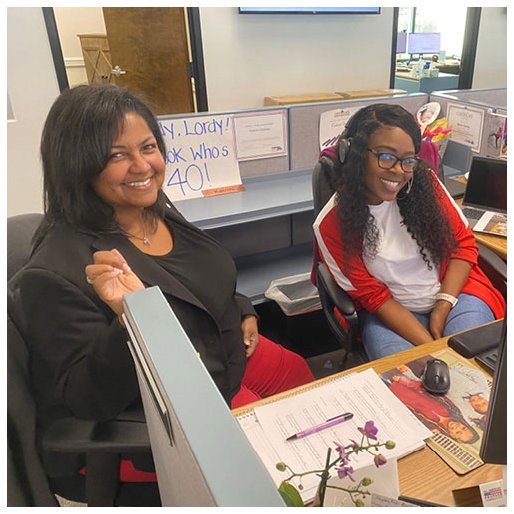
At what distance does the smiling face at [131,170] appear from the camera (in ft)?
2.93

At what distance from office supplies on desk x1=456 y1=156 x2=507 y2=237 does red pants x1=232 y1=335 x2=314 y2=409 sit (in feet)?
2.85

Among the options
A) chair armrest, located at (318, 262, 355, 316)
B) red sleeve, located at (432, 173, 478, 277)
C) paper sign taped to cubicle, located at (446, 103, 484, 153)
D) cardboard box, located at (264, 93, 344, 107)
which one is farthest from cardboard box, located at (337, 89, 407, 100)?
chair armrest, located at (318, 262, 355, 316)

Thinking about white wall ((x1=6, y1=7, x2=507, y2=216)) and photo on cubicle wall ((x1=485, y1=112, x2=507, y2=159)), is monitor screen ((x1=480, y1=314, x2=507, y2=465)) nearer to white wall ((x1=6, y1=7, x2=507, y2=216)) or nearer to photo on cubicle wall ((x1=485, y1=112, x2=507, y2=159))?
photo on cubicle wall ((x1=485, y1=112, x2=507, y2=159))

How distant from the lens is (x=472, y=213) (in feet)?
5.48

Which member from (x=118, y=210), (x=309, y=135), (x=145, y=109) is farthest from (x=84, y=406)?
(x=309, y=135)

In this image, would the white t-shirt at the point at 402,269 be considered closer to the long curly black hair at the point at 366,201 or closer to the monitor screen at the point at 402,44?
the long curly black hair at the point at 366,201

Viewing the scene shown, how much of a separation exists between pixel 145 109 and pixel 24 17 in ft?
6.74

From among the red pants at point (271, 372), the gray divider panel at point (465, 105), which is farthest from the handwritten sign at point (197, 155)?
the gray divider panel at point (465, 105)

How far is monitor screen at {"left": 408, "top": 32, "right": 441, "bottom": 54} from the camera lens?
5.39 metres

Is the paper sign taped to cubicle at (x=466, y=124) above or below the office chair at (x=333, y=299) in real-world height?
above

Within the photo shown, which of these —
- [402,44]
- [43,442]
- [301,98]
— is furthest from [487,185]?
[402,44]

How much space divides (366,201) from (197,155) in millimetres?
767

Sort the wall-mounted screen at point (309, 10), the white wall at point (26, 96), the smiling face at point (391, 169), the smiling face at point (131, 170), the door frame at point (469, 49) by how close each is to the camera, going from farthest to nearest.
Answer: the door frame at point (469, 49), the wall-mounted screen at point (309, 10), the white wall at point (26, 96), the smiling face at point (391, 169), the smiling face at point (131, 170)

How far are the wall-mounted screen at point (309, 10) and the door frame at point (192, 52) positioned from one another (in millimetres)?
358
